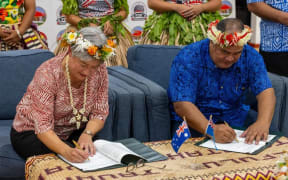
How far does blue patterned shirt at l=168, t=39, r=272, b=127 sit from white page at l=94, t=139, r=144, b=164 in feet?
2.00

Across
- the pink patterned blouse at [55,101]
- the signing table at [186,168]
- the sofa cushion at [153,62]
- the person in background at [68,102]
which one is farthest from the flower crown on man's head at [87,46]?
the sofa cushion at [153,62]

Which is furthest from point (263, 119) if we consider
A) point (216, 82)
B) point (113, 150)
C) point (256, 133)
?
point (113, 150)

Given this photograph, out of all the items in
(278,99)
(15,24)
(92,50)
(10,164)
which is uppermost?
(15,24)

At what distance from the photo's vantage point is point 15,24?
362 cm

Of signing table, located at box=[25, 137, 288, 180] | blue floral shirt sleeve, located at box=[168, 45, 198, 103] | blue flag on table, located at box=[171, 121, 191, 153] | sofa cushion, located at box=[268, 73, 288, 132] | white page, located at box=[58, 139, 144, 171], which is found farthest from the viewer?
sofa cushion, located at box=[268, 73, 288, 132]

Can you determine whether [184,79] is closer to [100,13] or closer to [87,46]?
[87,46]

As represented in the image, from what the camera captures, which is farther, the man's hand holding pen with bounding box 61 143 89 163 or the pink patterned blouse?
the pink patterned blouse

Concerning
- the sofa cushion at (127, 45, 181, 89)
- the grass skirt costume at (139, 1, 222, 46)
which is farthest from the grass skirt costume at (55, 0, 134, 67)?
the sofa cushion at (127, 45, 181, 89)

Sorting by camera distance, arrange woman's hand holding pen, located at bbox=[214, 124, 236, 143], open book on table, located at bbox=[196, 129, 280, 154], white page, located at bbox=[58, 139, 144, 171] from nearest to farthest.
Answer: white page, located at bbox=[58, 139, 144, 171] → open book on table, located at bbox=[196, 129, 280, 154] → woman's hand holding pen, located at bbox=[214, 124, 236, 143]

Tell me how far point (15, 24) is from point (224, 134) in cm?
189

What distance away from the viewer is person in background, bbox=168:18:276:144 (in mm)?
2691

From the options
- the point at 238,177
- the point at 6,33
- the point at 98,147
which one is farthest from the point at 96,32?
the point at 6,33

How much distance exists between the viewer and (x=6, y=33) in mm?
3572

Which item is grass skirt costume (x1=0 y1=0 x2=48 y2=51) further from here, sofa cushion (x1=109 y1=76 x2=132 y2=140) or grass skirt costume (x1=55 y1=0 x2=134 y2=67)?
sofa cushion (x1=109 y1=76 x2=132 y2=140)
